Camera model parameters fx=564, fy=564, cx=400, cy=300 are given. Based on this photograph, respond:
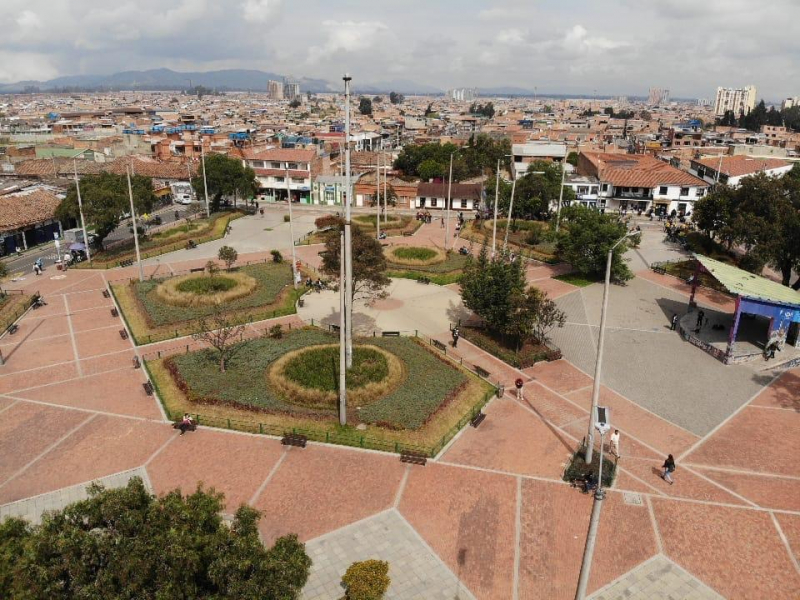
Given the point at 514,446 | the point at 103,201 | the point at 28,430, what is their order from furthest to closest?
the point at 103,201
the point at 28,430
the point at 514,446

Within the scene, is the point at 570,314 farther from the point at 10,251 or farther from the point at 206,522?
the point at 10,251

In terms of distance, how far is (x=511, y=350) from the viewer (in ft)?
96.3

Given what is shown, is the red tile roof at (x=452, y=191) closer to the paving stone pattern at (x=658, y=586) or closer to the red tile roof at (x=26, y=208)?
the red tile roof at (x=26, y=208)

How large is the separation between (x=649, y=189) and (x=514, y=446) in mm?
53674

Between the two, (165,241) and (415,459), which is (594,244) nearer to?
(415,459)

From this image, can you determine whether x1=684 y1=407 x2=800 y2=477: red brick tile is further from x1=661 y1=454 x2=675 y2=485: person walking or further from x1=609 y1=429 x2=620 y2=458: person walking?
x1=609 y1=429 x2=620 y2=458: person walking

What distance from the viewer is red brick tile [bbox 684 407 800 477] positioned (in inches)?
802

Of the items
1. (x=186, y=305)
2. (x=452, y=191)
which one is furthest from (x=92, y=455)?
(x=452, y=191)

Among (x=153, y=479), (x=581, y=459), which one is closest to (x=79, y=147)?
(x=153, y=479)

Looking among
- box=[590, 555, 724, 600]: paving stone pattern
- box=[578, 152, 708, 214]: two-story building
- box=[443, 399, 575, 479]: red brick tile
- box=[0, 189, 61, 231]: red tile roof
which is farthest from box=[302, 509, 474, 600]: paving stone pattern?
box=[578, 152, 708, 214]: two-story building

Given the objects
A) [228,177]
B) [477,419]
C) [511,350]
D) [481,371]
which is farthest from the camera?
[228,177]

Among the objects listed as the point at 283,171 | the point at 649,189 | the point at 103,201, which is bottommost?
the point at 649,189

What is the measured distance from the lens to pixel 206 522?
430 inches

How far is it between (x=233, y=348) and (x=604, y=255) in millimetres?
26283
